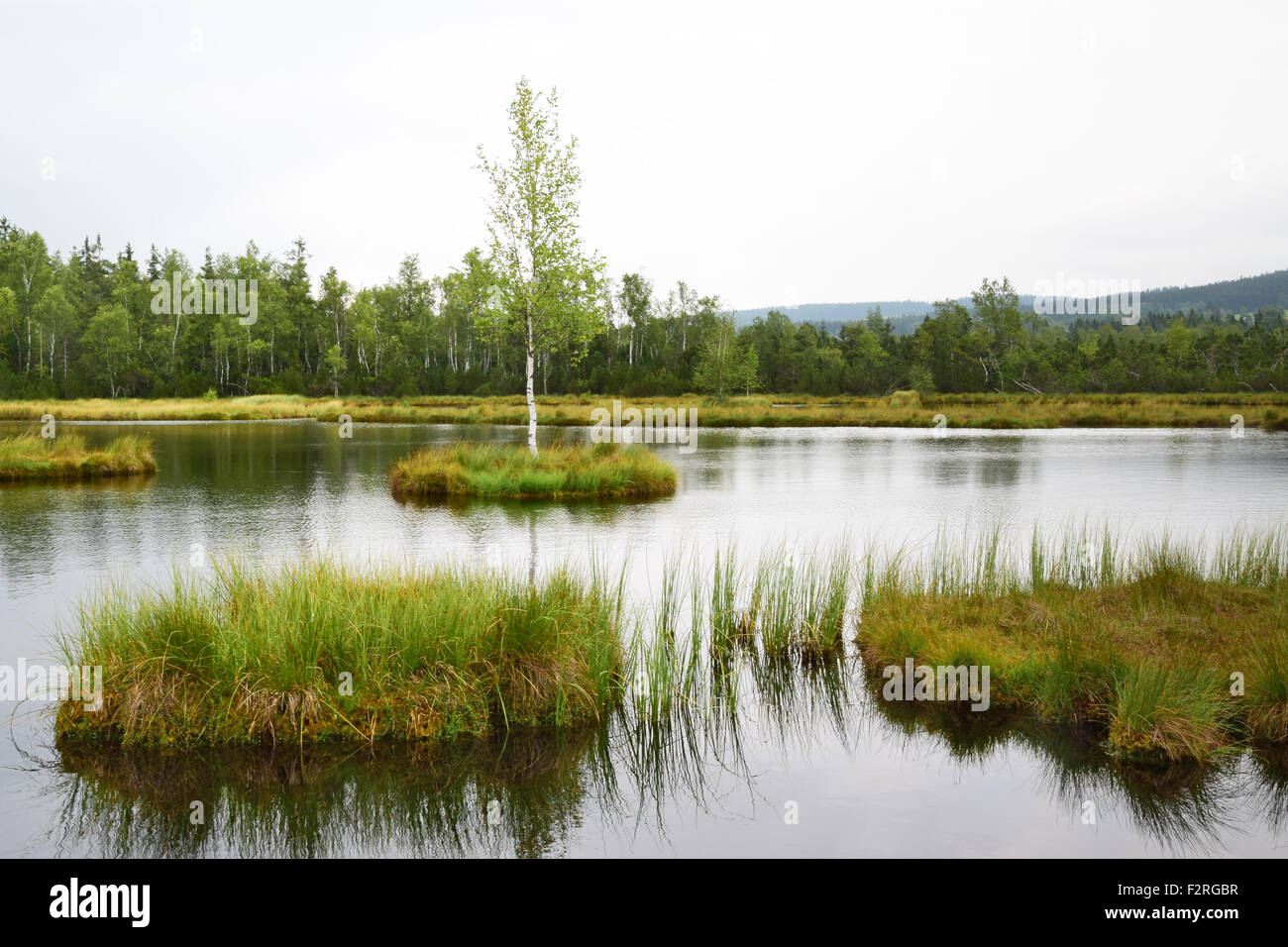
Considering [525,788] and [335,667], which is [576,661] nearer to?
[525,788]

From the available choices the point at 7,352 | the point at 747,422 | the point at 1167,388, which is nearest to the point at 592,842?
the point at 747,422

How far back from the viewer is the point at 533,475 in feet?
81.4

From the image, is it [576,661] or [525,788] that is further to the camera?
[576,661]

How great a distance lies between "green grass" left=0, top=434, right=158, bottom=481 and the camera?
92.1 feet

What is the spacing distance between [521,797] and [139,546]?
12.0 meters

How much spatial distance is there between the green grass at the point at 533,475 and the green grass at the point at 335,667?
15.8 meters

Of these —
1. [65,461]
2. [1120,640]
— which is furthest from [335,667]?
[65,461]

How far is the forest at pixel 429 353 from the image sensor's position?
91625mm

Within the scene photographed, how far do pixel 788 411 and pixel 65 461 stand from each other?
48396 millimetres

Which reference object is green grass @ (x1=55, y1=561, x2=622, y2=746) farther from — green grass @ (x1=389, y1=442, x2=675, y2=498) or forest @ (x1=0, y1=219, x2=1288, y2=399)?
forest @ (x1=0, y1=219, x2=1288, y2=399)

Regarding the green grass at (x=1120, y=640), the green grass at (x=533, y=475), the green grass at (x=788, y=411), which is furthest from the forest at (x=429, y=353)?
the green grass at (x=1120, y=640)

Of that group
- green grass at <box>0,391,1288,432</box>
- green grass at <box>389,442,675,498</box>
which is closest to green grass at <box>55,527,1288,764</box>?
green grass at <box>389,442,675,498</box>

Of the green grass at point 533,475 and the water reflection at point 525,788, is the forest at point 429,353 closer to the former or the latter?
the green grass at point 533,475

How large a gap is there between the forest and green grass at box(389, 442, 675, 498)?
53.3m
